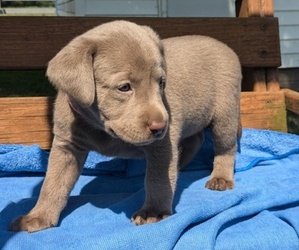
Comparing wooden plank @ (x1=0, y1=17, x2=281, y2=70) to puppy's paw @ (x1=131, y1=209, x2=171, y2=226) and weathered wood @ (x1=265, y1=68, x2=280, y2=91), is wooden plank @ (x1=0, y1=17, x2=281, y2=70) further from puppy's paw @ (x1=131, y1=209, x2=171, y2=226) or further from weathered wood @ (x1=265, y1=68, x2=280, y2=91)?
puppy's paw @ (x1=131, y1=209, x2=171, y2=226)

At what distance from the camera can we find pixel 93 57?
289 cm

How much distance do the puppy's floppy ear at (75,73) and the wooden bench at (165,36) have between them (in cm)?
181

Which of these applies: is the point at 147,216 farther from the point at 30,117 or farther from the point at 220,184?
the point at 30,117

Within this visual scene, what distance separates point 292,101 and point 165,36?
1.24m

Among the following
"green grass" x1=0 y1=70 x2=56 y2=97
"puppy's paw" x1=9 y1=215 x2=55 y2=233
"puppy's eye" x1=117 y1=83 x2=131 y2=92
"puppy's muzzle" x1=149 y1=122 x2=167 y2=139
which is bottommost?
"green grass" x1=0 y1=70 x2=56 y2=97

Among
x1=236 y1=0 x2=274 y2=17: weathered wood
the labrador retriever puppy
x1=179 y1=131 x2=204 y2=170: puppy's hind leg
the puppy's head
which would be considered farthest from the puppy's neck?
x1=236 y1=0 x2=274 y2=17: weathered wood

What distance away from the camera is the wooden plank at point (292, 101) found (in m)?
4.62

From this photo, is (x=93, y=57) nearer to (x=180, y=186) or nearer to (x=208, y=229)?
(x=208, y=229)

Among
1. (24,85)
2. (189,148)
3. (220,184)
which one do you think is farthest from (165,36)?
(24,85)

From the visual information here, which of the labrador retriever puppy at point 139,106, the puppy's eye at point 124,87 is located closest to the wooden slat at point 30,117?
the labrador retriever puppy at point 139,106

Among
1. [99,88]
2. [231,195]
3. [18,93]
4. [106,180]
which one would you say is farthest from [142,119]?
[18,93]

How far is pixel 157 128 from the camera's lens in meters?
2.72

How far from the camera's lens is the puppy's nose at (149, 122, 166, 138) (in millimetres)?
2713

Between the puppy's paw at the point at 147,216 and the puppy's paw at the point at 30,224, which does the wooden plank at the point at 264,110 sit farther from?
the puppy's paw at the point at 30,224
